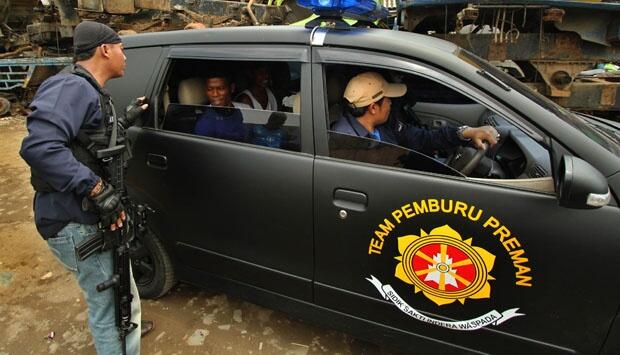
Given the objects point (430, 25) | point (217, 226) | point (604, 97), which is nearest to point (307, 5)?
point (217, 226)

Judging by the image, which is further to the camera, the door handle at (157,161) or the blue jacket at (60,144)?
the door handle at (157,161)

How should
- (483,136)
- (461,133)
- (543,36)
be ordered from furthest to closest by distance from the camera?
(543,36), (461,133), (483,136)

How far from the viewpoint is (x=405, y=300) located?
189 cm

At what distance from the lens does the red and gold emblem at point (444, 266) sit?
1.70 m

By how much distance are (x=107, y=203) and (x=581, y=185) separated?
1.83 m

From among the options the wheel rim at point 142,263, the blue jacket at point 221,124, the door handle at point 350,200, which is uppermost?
the blue jacket at point 221,124

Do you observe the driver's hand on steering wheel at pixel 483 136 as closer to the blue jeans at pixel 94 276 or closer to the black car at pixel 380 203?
the black car at pixel 380 203

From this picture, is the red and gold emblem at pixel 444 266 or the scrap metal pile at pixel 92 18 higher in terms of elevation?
the scrap metal pile at pixel 92 18

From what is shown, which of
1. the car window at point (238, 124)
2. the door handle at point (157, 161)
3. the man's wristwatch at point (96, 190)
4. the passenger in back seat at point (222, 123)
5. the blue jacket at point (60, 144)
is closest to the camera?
the blue jacket at point (60, 144)

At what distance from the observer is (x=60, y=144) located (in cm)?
158

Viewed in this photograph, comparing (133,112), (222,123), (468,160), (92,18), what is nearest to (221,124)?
(222,123)

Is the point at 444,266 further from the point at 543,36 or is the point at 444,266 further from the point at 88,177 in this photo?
the point at 543,36

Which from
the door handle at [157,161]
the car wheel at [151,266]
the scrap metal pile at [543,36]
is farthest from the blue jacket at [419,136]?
the scrap metal pile at [543,36]

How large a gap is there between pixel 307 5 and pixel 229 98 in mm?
906
